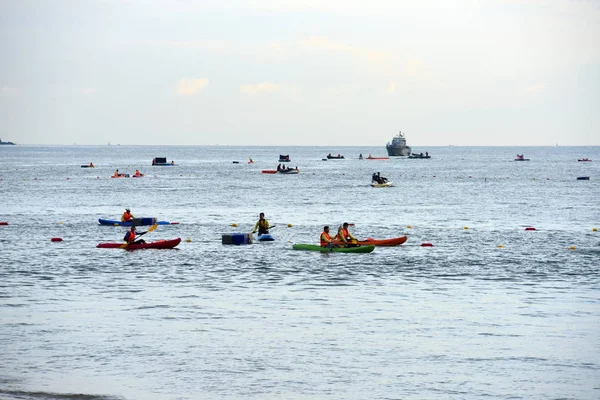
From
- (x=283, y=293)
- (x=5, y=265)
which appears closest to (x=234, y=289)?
(x=283, y=293)

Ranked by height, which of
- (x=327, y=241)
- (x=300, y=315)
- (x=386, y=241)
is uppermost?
(x=327, y=241)

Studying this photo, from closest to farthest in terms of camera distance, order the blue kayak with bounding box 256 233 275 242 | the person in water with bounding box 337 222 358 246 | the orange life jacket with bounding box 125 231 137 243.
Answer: the person in water with bounding box 337 222 358 246
the orange life jacket with bounding box 125 231 137 243
the blue kayak with bounding box 256 233 275 242

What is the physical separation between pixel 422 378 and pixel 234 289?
1379 cm

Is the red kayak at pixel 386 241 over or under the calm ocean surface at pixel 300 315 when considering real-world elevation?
over

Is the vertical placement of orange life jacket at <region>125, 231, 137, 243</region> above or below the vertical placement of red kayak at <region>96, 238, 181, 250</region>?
above

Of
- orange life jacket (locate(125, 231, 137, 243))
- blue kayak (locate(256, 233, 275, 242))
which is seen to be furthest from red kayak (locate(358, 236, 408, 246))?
orange life jacket (locate(125, 231, 137, 243))

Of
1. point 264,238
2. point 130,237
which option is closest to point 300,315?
point 130,237

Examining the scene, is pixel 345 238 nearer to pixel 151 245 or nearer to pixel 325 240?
pixel 325 240

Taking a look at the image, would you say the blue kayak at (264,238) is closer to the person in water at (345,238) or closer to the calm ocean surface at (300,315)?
the calm ocean surface at (300,315)

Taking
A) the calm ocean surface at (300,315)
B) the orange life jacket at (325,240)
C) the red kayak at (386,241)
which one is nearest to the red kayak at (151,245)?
the calm ocean surface at (300,315)

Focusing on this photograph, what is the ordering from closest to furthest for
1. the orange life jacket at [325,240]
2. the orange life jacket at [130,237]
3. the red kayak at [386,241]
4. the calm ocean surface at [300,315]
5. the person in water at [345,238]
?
the calm ocean surface at [300,315] < the person in water at [345,238] < the orange life jacket at [325,240] < the orange life jacket at [130,237] < the red kayak at [386,241]

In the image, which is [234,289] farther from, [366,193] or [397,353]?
[366,193]

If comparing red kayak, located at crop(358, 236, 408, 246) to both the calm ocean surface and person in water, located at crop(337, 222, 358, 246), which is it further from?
person in water, located at crop(337, 222, 358, 246)

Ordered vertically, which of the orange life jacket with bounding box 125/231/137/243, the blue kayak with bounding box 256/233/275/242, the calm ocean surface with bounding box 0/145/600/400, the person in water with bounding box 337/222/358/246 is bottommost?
the calm ocean surface with bounding box 0/145/600/400
